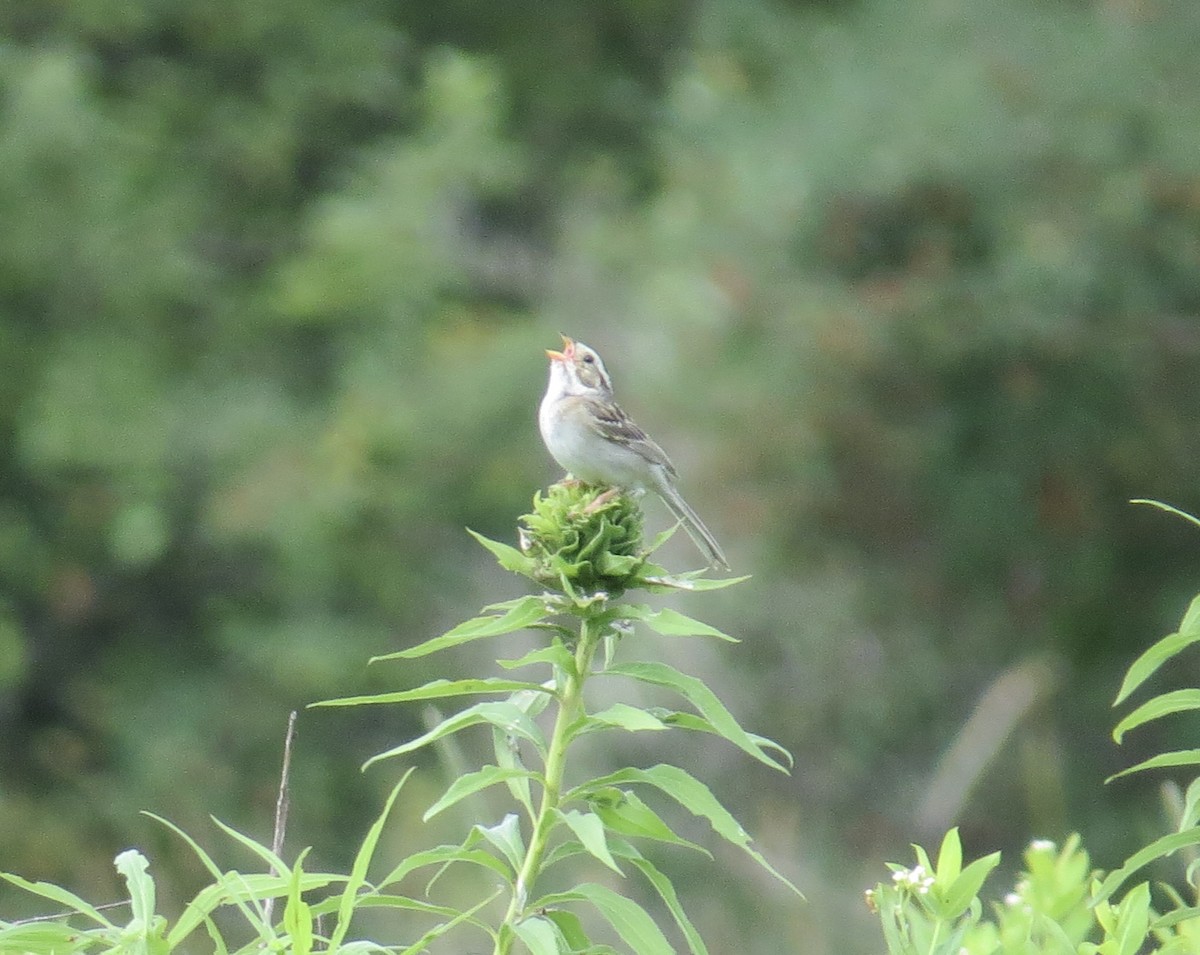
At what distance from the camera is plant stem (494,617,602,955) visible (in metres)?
2.59

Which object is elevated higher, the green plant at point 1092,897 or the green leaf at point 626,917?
the green plant at point 1092,897

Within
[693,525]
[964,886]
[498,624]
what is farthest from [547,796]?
[693,525]

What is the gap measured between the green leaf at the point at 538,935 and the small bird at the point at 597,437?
244 centimetres

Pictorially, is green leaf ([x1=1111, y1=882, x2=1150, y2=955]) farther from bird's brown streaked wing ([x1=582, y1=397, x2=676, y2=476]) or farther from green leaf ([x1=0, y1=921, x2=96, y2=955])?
bird's brown streaked wing ([x1=582, y1=397, x2=676, y2=476])

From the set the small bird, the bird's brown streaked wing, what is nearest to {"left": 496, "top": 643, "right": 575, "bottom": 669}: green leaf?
the small bird

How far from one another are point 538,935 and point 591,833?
148 mm

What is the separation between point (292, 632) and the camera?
15.2 metres

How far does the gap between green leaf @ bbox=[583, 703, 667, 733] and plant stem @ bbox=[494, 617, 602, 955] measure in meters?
0.05

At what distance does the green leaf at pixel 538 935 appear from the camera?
2.38 m

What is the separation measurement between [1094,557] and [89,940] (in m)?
11.1

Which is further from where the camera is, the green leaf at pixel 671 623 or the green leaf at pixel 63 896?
the green leaf at pixel 671 623

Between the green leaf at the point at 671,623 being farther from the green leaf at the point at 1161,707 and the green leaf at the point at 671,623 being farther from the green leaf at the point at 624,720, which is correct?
the green leaf at the point at 1161,707

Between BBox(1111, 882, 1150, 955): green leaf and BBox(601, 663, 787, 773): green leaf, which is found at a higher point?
BBox(601, 663, 787, 773): green leaf

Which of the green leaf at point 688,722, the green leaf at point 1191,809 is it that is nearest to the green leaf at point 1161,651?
the green leaf at point 1191,809
